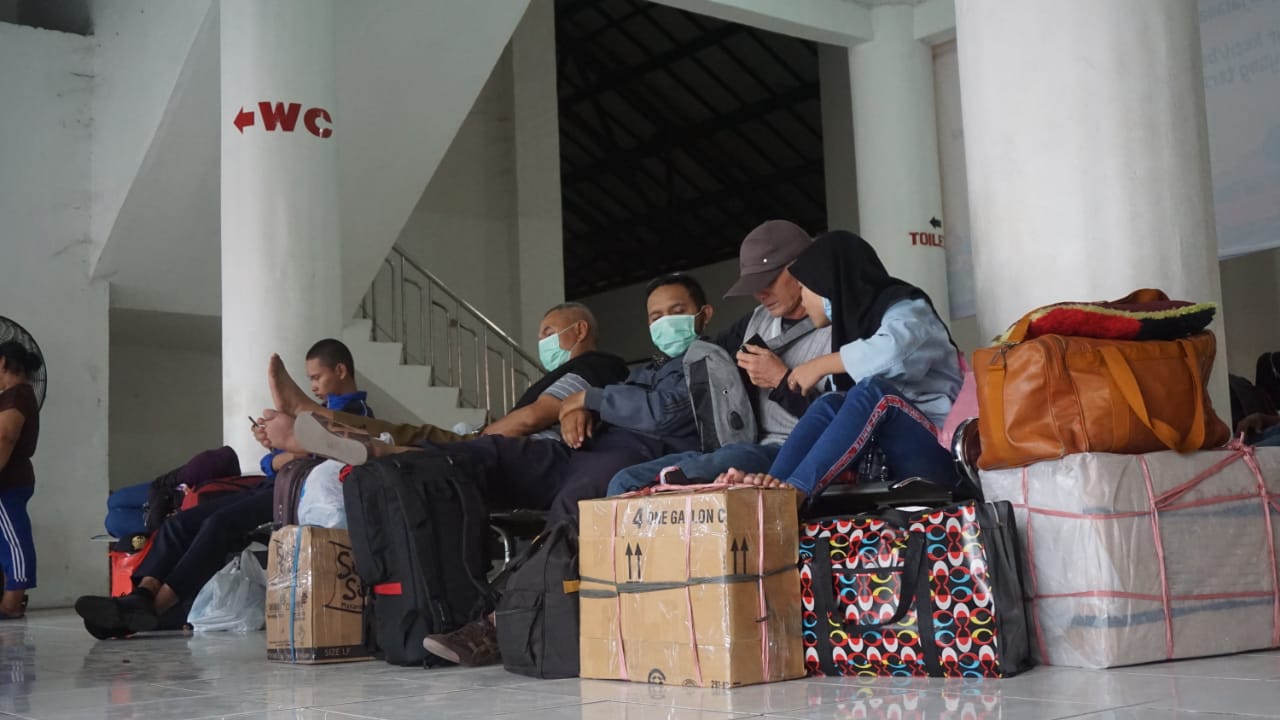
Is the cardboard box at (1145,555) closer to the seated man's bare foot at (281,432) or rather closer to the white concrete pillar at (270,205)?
the seated man's bare foot at (281,432)

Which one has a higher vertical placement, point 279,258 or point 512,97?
point 512,97

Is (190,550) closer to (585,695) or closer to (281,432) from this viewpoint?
(281,432)

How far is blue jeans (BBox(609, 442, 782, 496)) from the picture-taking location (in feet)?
12.3

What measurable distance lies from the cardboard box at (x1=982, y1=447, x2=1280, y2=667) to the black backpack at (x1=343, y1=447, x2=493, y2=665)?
1652 mm

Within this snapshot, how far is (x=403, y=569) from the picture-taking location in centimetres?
398

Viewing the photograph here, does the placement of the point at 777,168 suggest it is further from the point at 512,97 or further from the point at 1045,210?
the point at 1045,210

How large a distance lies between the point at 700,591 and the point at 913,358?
0.94 m

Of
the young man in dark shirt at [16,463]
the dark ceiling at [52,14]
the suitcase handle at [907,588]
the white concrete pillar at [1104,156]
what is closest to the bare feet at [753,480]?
the suitcase handle at [907,588]

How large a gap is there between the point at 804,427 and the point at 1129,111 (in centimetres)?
143

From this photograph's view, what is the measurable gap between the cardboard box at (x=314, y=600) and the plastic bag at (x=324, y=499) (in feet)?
0.99

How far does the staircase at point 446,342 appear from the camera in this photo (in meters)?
11.0

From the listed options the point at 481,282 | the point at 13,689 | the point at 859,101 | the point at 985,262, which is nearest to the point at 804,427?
the point at 985,262

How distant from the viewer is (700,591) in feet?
10.1

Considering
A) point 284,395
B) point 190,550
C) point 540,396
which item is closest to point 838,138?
point 284,395
